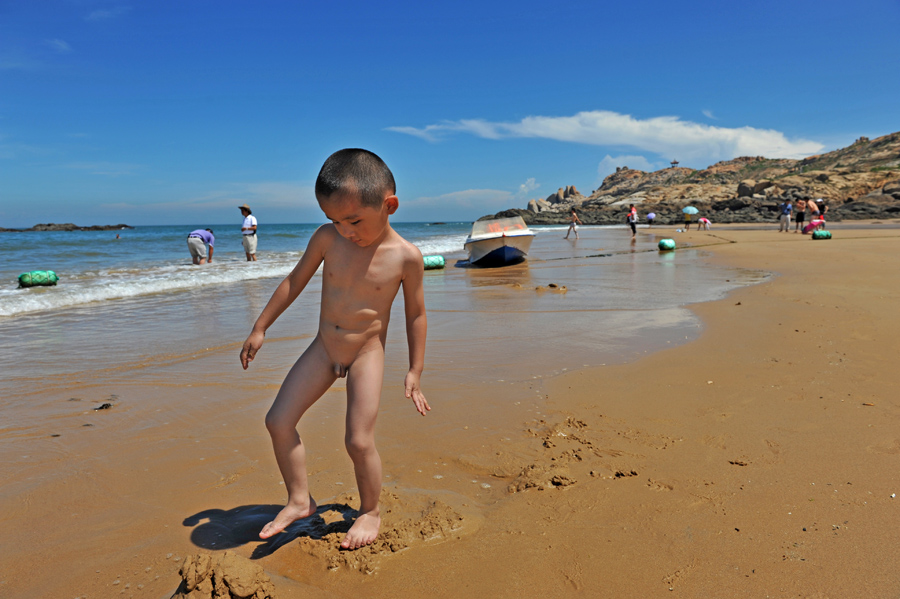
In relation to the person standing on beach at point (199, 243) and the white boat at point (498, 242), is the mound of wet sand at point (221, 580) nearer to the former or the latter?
the white boat at point (498, 242)

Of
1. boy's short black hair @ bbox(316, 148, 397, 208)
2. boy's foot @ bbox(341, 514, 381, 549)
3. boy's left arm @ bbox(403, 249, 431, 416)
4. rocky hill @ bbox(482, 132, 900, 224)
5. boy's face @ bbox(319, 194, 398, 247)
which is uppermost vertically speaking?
rocky hill @ bbox(482, 132, 900, 224)

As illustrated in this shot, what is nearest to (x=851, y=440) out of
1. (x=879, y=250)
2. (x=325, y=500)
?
(x=325, y=500)

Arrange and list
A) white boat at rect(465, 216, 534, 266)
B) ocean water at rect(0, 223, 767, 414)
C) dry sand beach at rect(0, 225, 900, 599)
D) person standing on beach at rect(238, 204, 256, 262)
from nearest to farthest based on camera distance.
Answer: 1. dry sand beach at rect(0, 225, 900, 599)
2. ocean water at rect(0, 223, 767, 414)
3. white boat at rect(465, 216, 534, 266)
4. person standing on beach at rect(238, 204, 256, 262)

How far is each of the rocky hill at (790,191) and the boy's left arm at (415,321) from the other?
41.4 m

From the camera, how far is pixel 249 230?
17609 millimetres

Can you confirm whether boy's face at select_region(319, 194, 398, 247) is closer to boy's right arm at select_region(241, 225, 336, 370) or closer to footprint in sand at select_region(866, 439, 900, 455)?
boy's right arm at select_region(241, 225, 336, 370)

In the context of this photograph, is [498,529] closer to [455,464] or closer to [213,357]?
[455,464]

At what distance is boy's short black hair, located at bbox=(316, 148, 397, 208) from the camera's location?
224cm

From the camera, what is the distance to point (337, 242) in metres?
2.51

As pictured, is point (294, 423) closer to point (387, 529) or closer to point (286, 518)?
point (286, 518)

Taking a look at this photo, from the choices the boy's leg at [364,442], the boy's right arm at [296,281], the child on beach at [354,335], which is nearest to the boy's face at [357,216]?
the child on beach at [354,335]

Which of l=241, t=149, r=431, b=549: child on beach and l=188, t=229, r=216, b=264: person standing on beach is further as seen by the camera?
l=188, t=229, r=216, b=264: person standing on beach

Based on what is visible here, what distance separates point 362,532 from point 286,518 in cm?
36

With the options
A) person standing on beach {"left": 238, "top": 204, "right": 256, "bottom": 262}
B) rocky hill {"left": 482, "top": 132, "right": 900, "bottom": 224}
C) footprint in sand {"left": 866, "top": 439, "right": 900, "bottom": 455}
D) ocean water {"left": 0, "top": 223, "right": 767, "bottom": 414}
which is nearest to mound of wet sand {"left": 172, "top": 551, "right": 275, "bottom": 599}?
ocean water {"left": 0, "top": 223, "right": 767, "bottom": 414}
